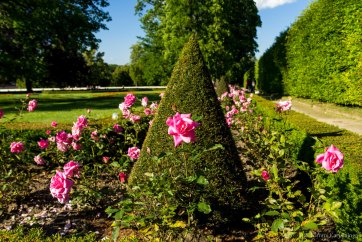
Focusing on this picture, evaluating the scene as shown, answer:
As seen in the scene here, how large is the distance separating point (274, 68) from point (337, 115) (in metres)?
11.2

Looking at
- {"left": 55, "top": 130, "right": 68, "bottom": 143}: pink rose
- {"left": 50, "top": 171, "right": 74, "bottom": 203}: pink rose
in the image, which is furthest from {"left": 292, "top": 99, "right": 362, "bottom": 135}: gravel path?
{"left": 50, "top": 171, "right": 74, "bottom": 203}: pink rose

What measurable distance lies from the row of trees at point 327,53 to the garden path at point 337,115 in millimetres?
281

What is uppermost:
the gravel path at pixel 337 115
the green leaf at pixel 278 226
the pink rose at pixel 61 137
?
the pink rose at pixel 61 137

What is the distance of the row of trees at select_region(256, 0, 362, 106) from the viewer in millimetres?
11062

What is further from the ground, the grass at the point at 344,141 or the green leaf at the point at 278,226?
the grass at the point at 344,141

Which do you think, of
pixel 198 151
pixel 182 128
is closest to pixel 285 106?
pixel 198 151

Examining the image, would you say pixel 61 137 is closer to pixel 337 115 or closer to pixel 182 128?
pixel 182 128

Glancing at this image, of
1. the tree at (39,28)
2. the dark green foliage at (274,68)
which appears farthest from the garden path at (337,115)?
the tree at (39,28)

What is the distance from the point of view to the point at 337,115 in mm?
11891

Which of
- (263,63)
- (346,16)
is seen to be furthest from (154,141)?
(263,63)

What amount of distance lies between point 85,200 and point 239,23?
97.1 feet

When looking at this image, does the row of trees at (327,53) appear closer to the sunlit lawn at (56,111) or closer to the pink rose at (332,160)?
the sunlit lawn at (56,111)

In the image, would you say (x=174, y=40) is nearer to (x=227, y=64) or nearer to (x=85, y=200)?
(x=227, y=64)

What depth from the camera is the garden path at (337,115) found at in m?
9.35
